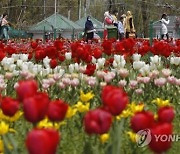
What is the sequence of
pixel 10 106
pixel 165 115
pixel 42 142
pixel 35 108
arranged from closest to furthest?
pixel 42 142 → pixel 35 108 → pixel 165 115 → pixel 10 106

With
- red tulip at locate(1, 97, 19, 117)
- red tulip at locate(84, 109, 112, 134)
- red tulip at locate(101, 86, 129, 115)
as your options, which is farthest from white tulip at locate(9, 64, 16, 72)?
red tulip at locate(84, 109, 112, 134)

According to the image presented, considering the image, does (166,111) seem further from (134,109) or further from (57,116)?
(134,109)

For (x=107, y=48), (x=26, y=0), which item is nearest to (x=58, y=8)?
(x=26, y=0)

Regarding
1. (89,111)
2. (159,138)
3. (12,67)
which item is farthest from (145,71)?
(159,138)

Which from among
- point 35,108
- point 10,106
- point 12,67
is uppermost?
point 35,108

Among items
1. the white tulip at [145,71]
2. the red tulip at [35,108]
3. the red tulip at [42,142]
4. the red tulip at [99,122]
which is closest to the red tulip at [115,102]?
the red tulip at [99,122]

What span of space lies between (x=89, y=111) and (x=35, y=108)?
0.35 metres

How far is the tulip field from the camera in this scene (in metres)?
2.02

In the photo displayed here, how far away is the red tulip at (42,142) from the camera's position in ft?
5.57

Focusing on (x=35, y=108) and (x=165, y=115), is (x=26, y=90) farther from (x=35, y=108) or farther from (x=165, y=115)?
(x=165, y=115)

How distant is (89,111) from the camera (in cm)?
231

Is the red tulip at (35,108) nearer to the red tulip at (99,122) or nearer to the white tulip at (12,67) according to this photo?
the red tulip at (99,122)

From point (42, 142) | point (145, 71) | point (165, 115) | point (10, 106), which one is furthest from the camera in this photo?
point (145, 71)

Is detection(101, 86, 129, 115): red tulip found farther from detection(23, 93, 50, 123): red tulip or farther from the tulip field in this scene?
detection(23, 93, 50, 123): red tulip
